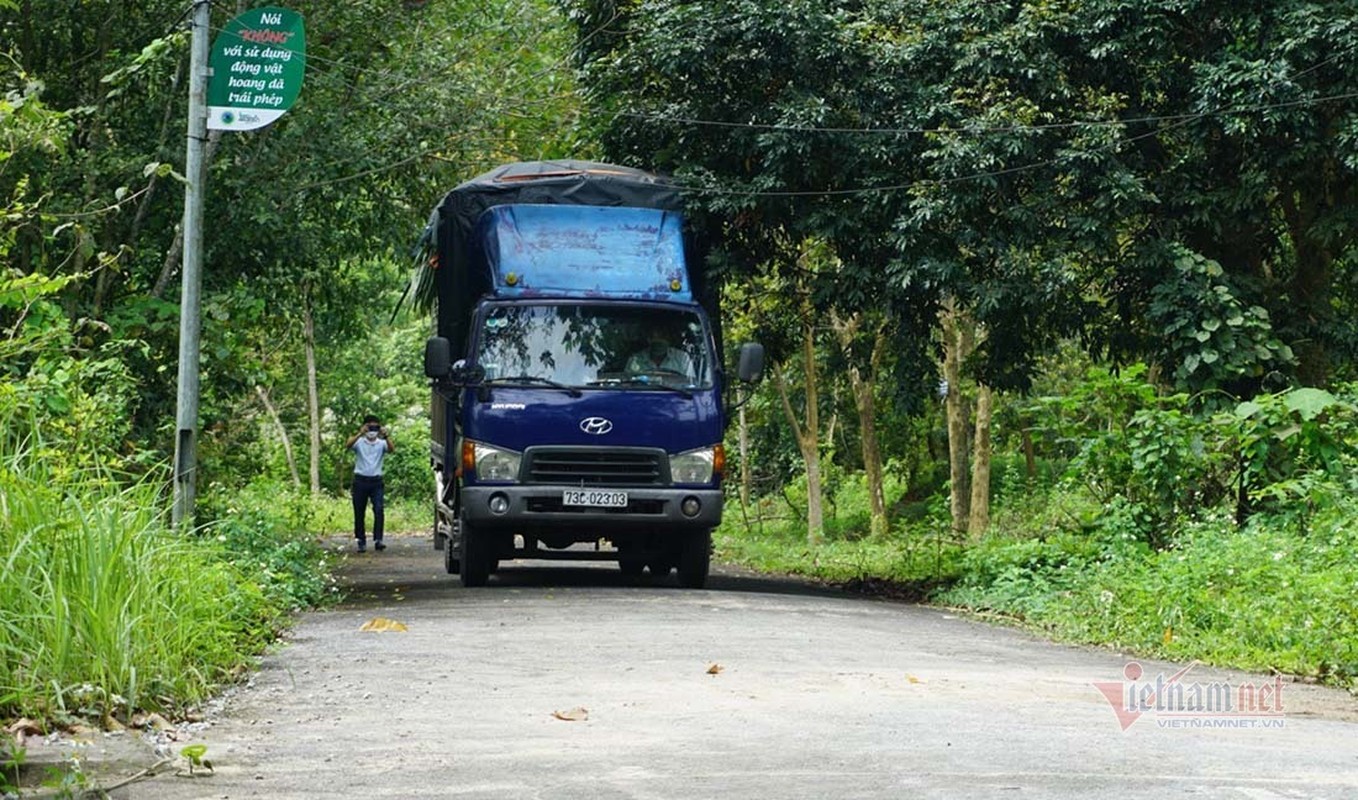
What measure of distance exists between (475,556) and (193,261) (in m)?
3.99

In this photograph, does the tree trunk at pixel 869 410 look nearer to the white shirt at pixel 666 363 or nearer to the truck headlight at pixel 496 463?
the white shirt at pixel 666 363

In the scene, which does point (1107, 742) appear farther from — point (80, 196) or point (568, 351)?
point (80, 196)

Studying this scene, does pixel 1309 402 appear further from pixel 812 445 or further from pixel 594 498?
pixel 812 445

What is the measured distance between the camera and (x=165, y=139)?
1673 centimetres

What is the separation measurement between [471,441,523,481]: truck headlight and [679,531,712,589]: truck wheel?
1.93 metres

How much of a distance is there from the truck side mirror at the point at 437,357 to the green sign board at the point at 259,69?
2.90 meters

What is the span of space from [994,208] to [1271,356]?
2.89m

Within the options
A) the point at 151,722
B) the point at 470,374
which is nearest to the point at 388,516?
the point at 470,374

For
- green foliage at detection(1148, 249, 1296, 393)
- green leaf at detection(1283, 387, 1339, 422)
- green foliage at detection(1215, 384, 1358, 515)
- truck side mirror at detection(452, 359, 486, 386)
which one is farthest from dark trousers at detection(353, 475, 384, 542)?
green leaf at detection(1283, 387, 1339, 422)

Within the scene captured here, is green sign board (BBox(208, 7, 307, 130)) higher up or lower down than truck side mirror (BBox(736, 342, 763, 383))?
higher up

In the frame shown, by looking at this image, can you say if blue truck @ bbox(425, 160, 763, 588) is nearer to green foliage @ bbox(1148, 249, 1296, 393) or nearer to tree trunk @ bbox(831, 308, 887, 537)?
green foliage @ bbox(1148, 249, 1296, 393)

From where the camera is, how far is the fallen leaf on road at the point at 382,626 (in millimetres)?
11617

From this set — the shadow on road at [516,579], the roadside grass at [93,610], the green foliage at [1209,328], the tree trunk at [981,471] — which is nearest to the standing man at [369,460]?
the shadow on road at [516,579]

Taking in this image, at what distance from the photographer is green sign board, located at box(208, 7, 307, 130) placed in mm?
12773
